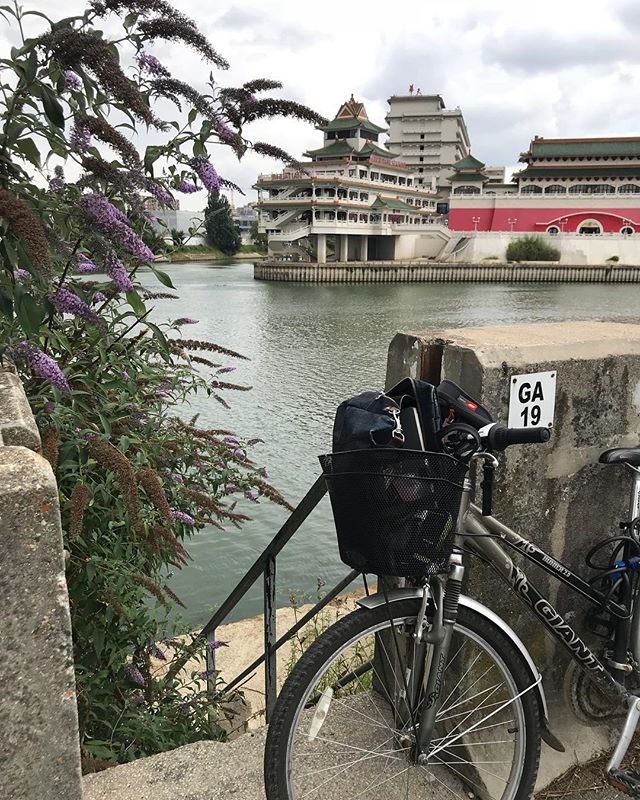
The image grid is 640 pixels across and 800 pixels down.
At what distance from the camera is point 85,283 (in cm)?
194

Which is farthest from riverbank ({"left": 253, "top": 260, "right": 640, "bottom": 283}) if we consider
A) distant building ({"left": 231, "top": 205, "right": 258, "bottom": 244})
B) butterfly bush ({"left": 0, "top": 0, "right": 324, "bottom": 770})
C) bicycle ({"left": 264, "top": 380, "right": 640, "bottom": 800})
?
bicycle ({"left": 264, "top": 380, "right": 640, "bottom": 800})

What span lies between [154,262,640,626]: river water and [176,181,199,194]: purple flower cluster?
4349mm

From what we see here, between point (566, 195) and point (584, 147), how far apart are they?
4.87m

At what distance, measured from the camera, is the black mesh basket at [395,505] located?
120 cm

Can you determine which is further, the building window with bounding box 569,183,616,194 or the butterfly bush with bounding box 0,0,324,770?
the building window with bounding box 569,183,616,194

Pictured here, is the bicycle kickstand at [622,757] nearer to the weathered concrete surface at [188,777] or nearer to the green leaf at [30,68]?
the weathered concrete surface at [188,777]

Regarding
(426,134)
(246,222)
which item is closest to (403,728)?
(426,134)

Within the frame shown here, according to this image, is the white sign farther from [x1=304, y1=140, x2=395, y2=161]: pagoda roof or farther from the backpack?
[x1=304, y1=140, x2=395, y2=161]: pagoda roof

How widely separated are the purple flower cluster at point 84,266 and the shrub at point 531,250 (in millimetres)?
45689

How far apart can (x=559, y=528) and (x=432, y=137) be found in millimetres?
67195

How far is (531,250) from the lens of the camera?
44625 millimetres

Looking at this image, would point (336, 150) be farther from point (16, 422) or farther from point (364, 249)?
point (16, 422)

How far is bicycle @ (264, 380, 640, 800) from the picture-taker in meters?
1.32

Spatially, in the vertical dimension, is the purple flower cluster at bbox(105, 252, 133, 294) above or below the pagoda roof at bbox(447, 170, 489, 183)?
below
